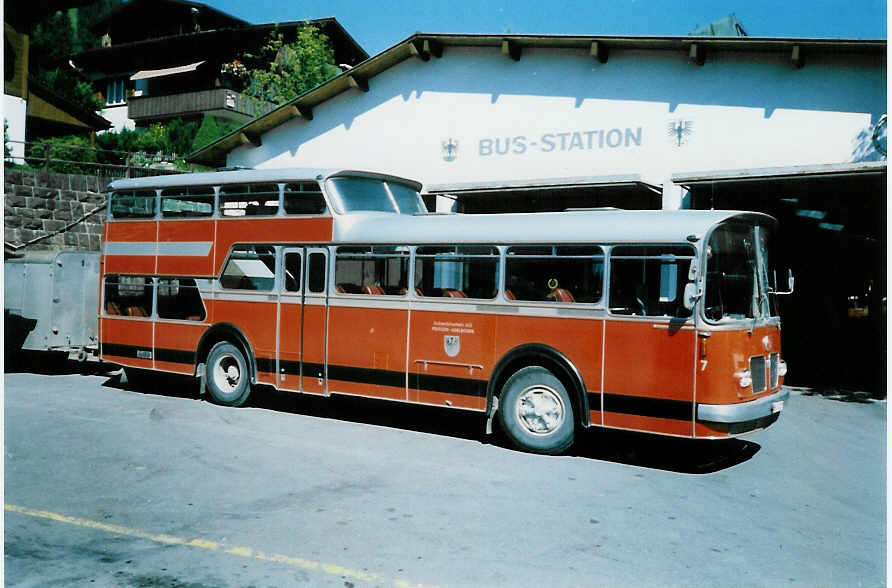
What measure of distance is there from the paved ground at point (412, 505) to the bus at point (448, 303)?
2.17 feet

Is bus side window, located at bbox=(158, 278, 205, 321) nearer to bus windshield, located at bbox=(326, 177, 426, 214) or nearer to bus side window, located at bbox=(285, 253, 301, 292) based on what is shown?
bus side window, located at bbox=(285, 253, 301, 292)

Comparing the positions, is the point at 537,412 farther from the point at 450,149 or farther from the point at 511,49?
the point at 511,49

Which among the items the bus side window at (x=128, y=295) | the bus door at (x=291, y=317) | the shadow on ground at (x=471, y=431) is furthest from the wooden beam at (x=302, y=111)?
the bus door at (x=291, y=317)

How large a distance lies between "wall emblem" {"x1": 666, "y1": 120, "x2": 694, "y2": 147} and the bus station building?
25 mm

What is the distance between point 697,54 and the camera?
584 inches

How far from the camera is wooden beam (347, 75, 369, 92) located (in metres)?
19.1

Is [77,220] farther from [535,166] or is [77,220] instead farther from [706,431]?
[706,431]

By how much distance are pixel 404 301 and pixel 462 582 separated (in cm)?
530

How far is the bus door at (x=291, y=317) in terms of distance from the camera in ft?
35.6

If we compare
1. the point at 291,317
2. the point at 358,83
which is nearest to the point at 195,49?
the point at 358,83

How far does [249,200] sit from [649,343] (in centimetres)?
617

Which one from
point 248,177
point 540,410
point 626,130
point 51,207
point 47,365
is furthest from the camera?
point 51,207

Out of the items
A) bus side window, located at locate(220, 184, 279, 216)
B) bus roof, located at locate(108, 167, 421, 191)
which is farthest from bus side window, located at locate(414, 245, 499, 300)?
bus side window, located at locate(220, 184, 279, 216)

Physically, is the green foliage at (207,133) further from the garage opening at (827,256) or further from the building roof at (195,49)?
the garage opening at (827,256)
